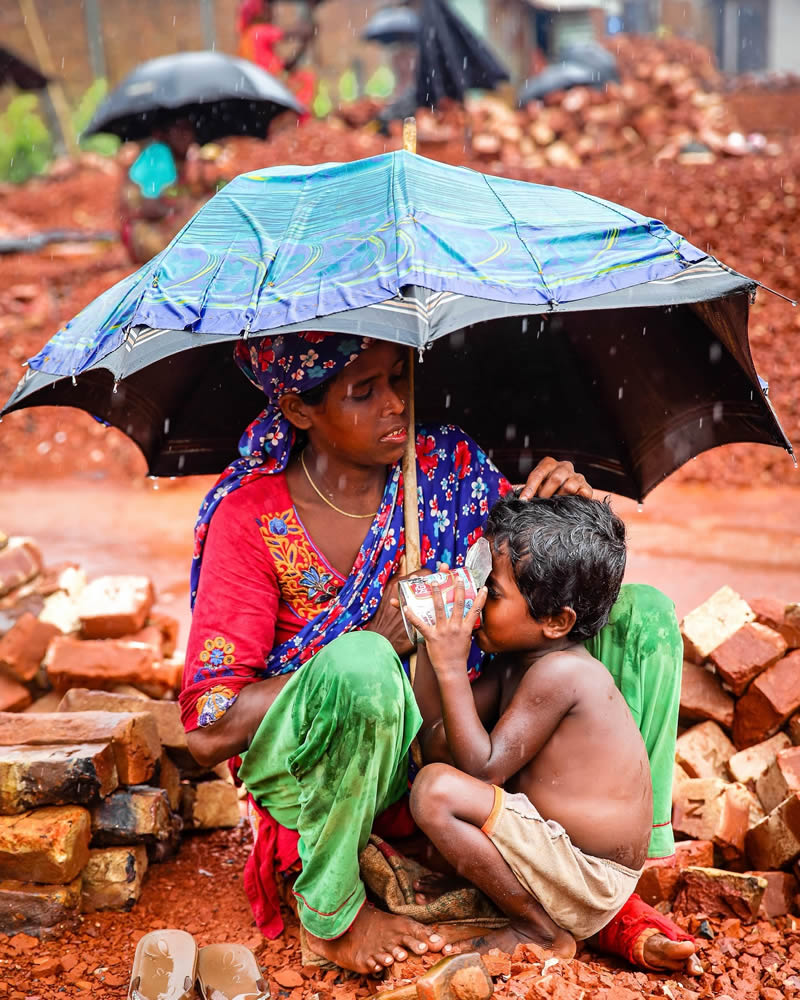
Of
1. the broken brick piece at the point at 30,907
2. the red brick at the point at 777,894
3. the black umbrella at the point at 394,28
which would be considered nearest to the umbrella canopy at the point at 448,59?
the black umbrella at the point at 394,28

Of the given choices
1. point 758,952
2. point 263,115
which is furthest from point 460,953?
point 263,115

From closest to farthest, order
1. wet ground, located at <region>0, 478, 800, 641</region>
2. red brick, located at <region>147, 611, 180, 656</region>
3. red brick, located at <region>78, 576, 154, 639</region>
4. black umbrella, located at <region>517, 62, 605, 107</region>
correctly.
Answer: red brick, located at <region>78, 576, 154, 639</region>
red brick, located at <region>147, 611, 180, 656</region>
wet ground, located at <region>0, 478, 800, 641</region>
black umbrella, located at <region>517, 62, 605, 107</region>

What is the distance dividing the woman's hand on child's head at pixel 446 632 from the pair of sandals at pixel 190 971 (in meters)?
0.83

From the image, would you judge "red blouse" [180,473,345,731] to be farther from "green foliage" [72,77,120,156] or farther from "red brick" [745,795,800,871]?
"green foliage" [72,77,120,156]

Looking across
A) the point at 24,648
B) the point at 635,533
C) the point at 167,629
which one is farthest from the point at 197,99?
the point at 24,648

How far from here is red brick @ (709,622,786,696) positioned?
3.15 m

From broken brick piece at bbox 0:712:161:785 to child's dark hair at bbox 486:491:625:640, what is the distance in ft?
3.99

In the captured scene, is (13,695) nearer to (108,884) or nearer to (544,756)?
(108,884)

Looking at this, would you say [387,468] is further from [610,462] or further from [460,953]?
[460,953]

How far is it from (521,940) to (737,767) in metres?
1.18

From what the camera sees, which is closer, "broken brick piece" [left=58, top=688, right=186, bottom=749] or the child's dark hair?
the child's dark hair

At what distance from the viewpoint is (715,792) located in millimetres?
2883

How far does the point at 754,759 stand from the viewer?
10.1 ft

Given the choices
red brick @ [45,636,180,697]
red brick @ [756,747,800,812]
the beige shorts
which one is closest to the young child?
the beige shorts
